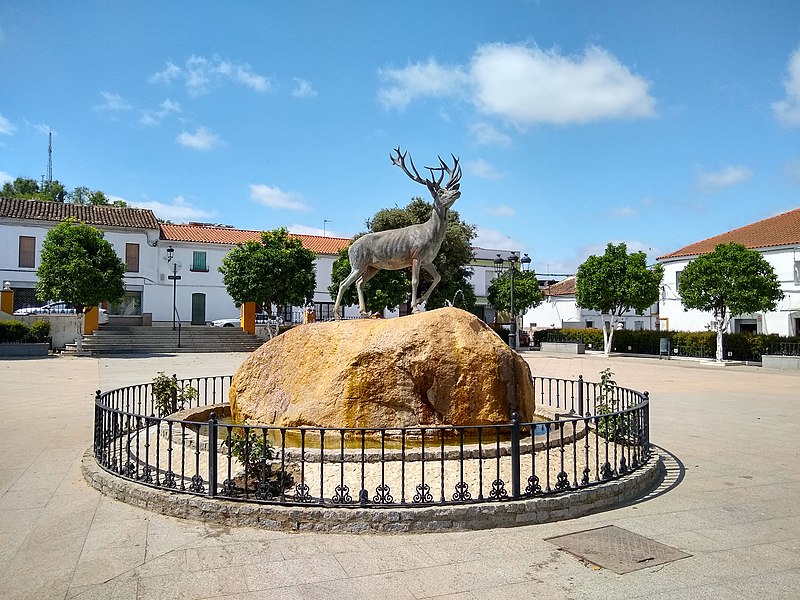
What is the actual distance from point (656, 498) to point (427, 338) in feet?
11.2

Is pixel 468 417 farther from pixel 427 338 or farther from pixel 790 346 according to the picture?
pixel 790 346

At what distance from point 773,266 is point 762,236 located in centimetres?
420

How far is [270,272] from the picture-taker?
116ft

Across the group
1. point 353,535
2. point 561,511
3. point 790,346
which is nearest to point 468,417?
point 561,511

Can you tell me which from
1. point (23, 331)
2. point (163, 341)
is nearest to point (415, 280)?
point (23, 331)

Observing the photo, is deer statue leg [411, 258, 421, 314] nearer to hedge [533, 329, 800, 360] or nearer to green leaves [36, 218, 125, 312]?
green leaves [36, 218, 125, 312]

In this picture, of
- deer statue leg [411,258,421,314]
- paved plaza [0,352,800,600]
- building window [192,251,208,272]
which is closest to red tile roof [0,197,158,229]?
building window [192,251,208,272]

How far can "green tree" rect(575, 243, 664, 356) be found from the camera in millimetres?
34594

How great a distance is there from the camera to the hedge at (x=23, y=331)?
29.0 metres

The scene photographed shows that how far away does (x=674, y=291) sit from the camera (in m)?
43.5

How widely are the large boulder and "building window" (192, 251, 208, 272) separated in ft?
Result: 129

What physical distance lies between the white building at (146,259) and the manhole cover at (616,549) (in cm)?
3780

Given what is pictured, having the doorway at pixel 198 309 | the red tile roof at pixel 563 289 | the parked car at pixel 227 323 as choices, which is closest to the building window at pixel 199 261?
the doorway at pixel 198 309

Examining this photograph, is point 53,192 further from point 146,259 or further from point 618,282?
point 618,282
